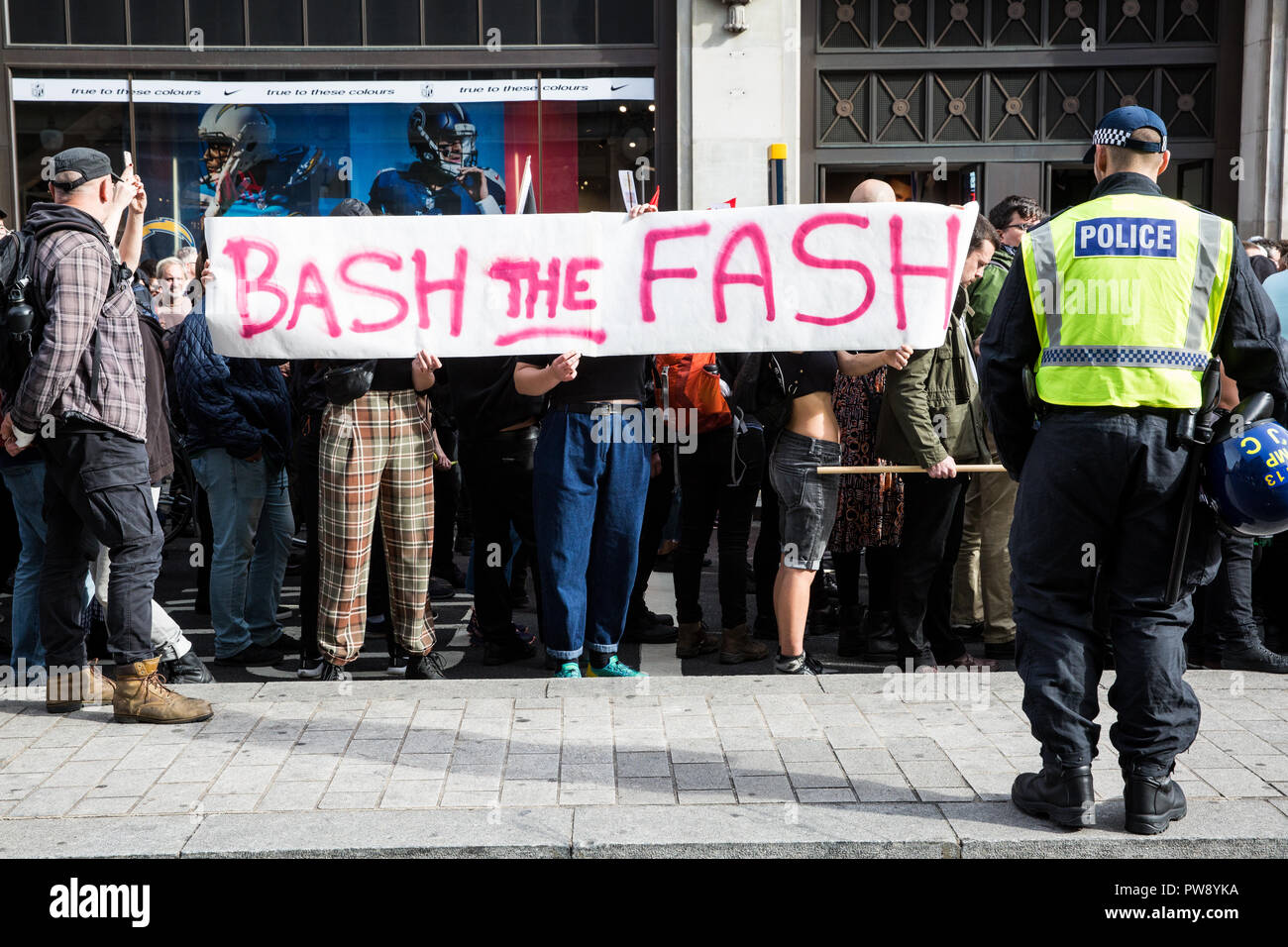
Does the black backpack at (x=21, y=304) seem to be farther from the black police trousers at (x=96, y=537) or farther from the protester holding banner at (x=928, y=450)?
the protester holding banner at (x=928, y=450)

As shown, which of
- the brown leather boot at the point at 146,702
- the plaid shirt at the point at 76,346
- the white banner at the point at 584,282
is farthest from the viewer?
the white banner at the point at 584,282

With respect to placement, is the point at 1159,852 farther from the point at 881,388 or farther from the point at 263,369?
the point at 263,369

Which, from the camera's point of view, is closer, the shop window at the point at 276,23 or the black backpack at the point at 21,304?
the black backpack at the point at 21,304

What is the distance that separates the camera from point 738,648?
6266 mm

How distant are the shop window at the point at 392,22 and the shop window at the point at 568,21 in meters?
1.08

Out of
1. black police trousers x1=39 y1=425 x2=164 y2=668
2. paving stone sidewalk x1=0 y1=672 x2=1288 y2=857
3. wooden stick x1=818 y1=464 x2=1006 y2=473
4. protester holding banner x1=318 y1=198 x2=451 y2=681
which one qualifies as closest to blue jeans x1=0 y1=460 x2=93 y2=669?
paving stone sidewalk x1=0 y1=672 x2=1288 y2=857

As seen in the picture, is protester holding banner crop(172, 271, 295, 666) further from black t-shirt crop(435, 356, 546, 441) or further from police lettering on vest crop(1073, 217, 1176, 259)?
police lettering on vest crop(1073, 217, 1176, 259)

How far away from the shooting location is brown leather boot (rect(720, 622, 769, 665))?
6.27m

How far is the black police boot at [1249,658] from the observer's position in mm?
5680

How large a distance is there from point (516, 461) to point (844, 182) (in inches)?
254

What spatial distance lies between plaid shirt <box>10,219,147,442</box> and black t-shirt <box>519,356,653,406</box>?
5.26 ft

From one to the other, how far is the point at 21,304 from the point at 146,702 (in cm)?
151

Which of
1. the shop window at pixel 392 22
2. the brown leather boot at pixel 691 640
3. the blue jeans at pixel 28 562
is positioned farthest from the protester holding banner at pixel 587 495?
the shop window at pixel 392 22

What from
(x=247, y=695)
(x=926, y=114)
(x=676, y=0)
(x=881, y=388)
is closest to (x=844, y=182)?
(x=926, y=114)
